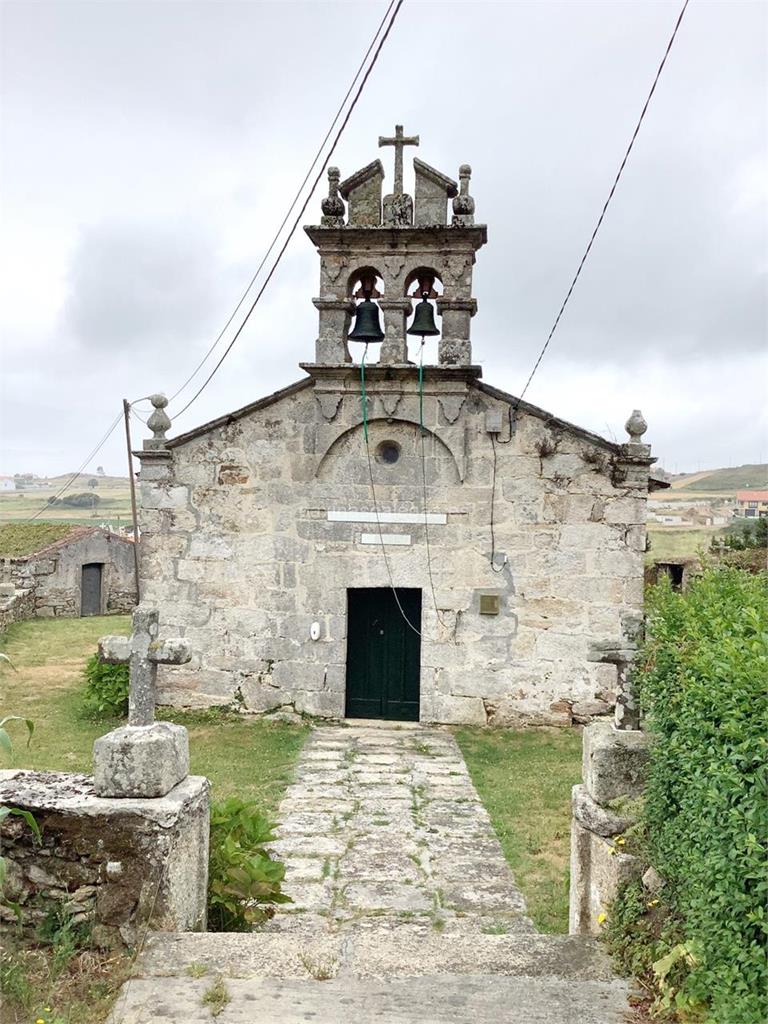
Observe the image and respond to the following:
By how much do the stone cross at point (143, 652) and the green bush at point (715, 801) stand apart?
2433 mm

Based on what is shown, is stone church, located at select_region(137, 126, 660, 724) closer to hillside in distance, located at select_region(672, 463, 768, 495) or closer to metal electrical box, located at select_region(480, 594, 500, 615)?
metal electrical box, located at select_region(480, 594, 500, 615)

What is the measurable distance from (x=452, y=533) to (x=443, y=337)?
245 centimetres

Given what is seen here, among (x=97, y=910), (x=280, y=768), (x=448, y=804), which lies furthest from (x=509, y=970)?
(x=280, y=768)

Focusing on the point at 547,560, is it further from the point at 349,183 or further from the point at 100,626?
the point at 100,626

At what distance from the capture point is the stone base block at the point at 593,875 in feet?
12.2

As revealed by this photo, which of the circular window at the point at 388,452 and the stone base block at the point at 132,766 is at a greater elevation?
the circular window at the point at 388,452

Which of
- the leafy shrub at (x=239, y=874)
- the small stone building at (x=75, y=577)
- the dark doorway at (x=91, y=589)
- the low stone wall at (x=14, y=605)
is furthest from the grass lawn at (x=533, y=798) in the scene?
the dark doorway at (x=91, y=589)

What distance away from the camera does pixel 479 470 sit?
10352 mm

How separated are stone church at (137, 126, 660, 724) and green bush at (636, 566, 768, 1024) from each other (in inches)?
259

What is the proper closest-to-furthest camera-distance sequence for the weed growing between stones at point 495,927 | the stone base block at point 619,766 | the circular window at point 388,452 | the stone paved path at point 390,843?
the stone base block at point 619,766 → the weed growing between stones at point 495,927 → the stone paved path at point 390,843 → the circular window at point 388,452

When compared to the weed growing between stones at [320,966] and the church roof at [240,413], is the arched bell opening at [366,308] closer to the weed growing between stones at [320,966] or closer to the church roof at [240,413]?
the church roof at [240,413]

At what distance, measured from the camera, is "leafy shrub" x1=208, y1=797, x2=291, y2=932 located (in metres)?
4.18

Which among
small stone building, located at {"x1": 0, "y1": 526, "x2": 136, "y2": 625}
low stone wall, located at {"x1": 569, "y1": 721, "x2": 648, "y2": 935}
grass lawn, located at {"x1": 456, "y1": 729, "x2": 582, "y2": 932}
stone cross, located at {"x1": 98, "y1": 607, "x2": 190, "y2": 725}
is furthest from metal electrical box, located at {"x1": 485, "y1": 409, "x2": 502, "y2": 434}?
small stone building, located at {"x1": 0, "y1": 526, "x2": 136, "y2": 625}

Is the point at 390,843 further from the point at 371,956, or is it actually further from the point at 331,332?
the point at 331,332
